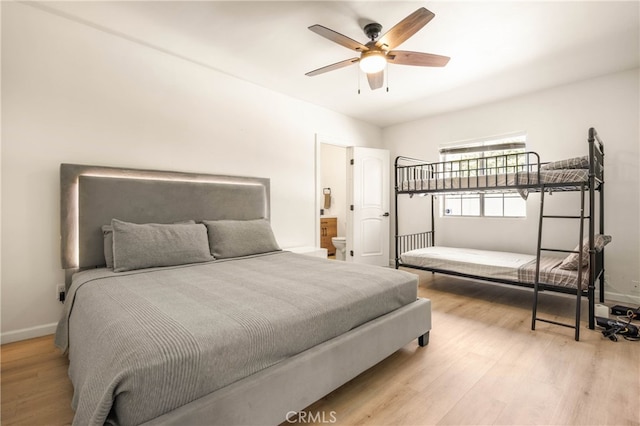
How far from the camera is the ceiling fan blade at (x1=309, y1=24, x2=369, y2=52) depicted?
1.98 m

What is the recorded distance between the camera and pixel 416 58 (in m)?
2.41

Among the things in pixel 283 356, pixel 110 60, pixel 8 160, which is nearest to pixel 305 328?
pixel 283 356

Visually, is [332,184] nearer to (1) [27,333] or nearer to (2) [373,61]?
(2) [373,61]

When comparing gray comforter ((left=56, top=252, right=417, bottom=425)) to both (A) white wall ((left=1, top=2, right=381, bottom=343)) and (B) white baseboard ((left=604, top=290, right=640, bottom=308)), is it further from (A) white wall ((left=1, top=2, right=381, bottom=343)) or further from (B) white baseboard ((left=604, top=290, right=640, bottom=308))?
(B) white baseboard ((left=604, top=290, right=640, bottom=308))

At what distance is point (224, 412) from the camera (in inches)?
42.6

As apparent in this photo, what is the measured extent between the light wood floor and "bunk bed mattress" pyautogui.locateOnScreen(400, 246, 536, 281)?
0.62m

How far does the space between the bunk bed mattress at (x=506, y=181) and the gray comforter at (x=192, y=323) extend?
5.58ft

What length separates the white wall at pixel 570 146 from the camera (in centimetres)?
316

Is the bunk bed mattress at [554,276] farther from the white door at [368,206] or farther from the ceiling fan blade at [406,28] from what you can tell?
the ceiling fan blade at [406,28]

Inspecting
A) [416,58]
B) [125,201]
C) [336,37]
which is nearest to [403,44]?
[416,58]

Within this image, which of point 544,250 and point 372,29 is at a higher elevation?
point 372,29

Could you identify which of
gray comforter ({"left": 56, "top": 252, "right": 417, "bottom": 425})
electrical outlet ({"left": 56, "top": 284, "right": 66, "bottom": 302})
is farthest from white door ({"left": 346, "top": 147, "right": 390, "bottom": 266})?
electrical outlet ({"left": 56, "top": 284, "right": 66, "bottom": 302})

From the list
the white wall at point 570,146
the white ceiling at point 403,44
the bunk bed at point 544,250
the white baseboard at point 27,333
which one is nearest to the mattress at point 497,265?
the bunk bed at point 544,250

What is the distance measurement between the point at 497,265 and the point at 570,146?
5.99 feet
